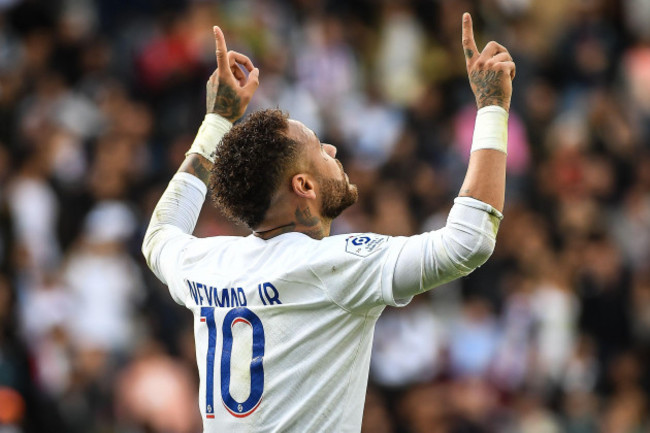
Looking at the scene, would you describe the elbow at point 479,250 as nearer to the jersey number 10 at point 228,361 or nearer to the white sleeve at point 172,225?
the jersey number 10 at point 228,361

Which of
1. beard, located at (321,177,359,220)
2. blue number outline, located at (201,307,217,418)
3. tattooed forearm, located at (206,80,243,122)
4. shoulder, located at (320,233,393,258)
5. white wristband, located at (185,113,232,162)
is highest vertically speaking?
tattooed forearm, located at (206,80,243,122)

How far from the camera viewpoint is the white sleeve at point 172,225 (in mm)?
4359

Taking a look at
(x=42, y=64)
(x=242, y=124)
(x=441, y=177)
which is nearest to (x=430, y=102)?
(x=441, y=177)

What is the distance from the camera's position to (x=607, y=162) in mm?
12602

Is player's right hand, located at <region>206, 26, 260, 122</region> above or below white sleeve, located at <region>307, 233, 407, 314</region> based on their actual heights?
above

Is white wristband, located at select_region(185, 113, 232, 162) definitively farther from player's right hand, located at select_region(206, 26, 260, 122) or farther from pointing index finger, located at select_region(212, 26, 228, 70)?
pointing index finger, located at select_region(212, 26, 228, 70)

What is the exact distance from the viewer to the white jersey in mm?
3588

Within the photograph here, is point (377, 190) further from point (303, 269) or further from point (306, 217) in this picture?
point (303, 269)

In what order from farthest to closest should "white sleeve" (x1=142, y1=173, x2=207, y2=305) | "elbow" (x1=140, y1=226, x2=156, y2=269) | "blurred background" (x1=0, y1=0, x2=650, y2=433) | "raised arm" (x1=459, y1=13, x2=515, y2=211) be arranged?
"blurred background" (x1=0, y1=0, x2=650, y2=433) < "elbow" (x1=140, y1=226, x2=156, y2=269) < "white sleeve" (x1=142, y1=173, x2=207, y2=305) < "raised arm" (x1=459, y1=13, x2=515, y2=211)

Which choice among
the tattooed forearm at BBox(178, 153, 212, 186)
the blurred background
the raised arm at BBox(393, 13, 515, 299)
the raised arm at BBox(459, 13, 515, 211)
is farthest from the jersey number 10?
the blurred background

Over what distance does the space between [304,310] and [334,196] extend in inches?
19.5

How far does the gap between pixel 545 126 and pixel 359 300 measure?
10.3 meters

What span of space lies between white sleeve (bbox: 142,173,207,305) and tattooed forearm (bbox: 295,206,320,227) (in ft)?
1.92

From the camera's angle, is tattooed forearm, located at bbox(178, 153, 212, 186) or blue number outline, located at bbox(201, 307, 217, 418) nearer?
blue number outline, located at bbox(201, 307, 217, 418)
